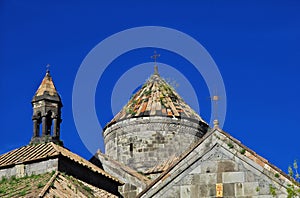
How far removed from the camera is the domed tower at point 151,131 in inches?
917

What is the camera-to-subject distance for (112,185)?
21156mm

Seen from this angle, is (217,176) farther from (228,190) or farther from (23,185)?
(23,185)

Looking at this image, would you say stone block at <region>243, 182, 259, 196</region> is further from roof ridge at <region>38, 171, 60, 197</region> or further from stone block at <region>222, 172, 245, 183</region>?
roof ridge at <region>38, 171, 60, 197</region>

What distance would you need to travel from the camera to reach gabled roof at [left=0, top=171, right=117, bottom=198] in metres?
16.9

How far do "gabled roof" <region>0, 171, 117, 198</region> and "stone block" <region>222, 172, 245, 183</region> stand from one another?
176 inches

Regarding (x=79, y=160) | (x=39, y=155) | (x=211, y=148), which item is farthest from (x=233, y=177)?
(x=39, y=155)

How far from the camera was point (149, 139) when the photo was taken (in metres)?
23.5

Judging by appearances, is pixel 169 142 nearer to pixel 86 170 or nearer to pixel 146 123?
pixel 146 123

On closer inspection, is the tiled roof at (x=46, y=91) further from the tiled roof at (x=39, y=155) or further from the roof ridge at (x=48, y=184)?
the roof ridge at (x=48, y=184)

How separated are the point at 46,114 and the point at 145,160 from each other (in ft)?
12.0

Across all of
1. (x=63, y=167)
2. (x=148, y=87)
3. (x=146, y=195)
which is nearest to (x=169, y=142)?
(x=148, y=87)

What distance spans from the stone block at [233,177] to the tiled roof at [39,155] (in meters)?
6.83

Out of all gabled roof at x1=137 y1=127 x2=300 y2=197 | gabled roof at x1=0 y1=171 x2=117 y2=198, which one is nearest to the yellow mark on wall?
gabled roof at x1=137 y1=127 x2=300 y2=197

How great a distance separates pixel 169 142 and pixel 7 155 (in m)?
5.30
